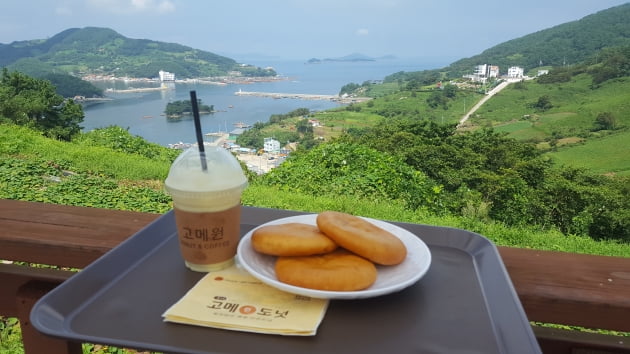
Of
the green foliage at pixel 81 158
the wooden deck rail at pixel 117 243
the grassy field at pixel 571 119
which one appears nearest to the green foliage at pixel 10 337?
the wooden deck rail at pixel 117 243

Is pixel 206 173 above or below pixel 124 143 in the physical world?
above

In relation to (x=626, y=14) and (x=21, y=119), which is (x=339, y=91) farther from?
(x=21, y=119)

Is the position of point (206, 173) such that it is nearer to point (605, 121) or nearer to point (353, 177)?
point (353, 177)

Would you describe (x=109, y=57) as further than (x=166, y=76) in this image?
Yes

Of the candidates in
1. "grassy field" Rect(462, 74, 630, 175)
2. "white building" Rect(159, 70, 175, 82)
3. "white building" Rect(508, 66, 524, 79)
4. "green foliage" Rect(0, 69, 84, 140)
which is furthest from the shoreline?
"white building" Rect(508, 66, 524, 79)

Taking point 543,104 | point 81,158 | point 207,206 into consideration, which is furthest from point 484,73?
point 207,206

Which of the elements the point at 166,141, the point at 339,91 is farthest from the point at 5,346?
the point at 339,91

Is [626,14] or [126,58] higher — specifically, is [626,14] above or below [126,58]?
above

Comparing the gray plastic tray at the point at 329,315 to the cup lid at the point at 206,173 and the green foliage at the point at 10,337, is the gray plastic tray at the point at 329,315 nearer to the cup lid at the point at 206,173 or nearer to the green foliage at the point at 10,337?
the cup lid at the point at 206,173
